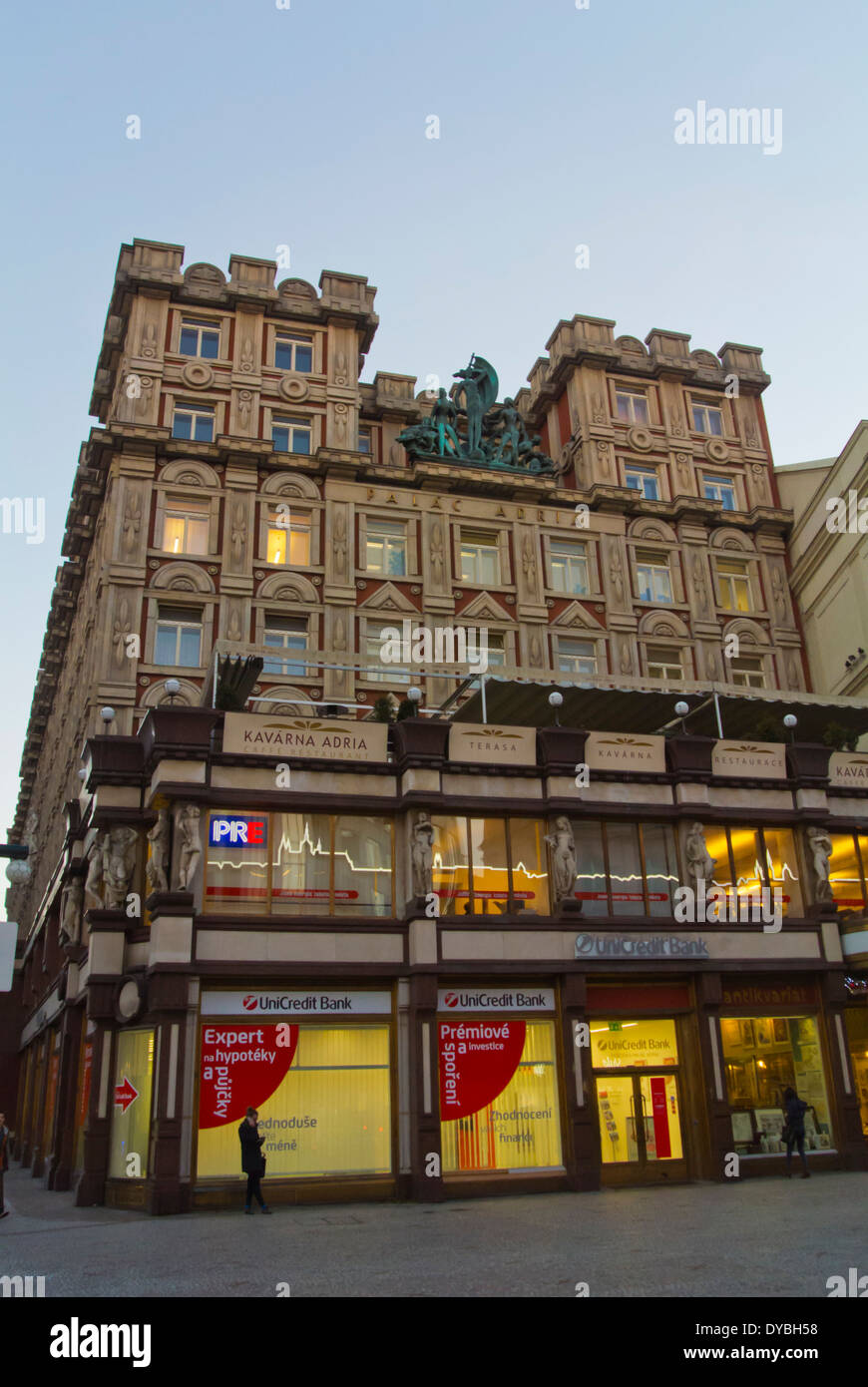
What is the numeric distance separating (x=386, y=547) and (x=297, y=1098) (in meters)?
20.6

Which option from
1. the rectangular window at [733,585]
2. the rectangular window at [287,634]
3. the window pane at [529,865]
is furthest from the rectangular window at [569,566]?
the window pane at [529,865]

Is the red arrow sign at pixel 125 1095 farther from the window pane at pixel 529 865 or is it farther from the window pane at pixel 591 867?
the window pane at pixel 591 867

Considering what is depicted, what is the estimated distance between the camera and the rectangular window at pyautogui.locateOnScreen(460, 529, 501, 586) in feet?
128

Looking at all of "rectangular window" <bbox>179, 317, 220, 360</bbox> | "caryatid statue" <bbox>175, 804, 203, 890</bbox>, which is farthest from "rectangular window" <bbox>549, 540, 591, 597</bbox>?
"caryatid statue" <bbox>175, 804, 203, 890</bbox>

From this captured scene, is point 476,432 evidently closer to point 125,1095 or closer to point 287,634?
point 287,634

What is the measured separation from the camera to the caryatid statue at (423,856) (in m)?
24.6

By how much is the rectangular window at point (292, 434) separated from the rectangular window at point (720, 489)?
15791 mm

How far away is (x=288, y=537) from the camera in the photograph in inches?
1473

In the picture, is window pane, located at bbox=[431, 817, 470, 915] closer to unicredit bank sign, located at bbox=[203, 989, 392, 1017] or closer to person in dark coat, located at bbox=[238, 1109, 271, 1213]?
unicredit bank sign, located at bbox=[203, 989, 392, 1017]

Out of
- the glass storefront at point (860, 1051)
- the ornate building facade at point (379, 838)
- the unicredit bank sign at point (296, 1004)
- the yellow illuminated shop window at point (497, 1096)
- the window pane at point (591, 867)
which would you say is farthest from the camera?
the glass storefront at point (860, 1051)

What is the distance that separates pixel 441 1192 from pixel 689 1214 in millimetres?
6597

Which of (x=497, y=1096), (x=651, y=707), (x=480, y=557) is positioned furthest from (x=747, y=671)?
(x=497, y=1096)

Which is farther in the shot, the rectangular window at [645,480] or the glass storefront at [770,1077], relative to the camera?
the rectangular window at [645,480]
